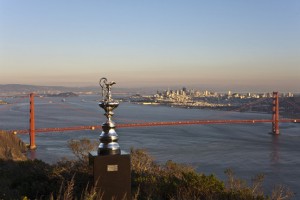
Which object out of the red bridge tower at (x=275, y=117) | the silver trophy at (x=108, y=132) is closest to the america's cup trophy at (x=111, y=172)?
the silver trophy at (x=108, y=132)

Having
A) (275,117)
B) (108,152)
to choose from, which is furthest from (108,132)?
(275,117)

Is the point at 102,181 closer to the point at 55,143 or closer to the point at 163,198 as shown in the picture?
the point at 163,198

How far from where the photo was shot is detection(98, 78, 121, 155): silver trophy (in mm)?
2373

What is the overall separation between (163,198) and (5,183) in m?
1.48

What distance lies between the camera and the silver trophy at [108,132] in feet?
7.79

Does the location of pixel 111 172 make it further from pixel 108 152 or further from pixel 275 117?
pixel 275 117

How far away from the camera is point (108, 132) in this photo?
247 cm

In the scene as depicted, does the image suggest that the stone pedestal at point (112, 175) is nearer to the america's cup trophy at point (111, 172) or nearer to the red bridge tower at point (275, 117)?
the america's cup trophy at point (111, 172)

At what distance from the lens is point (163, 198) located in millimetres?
3604

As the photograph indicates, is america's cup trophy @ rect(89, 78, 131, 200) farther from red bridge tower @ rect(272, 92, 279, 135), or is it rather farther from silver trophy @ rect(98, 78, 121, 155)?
red bridge tower @ rect(272, 92, 279, 135)

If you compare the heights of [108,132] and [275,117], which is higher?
[108,132]

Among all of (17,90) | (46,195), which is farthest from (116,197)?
(17,90)

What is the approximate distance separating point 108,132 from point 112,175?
0.28m

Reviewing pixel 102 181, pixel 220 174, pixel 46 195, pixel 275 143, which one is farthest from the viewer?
pixel 275 143
